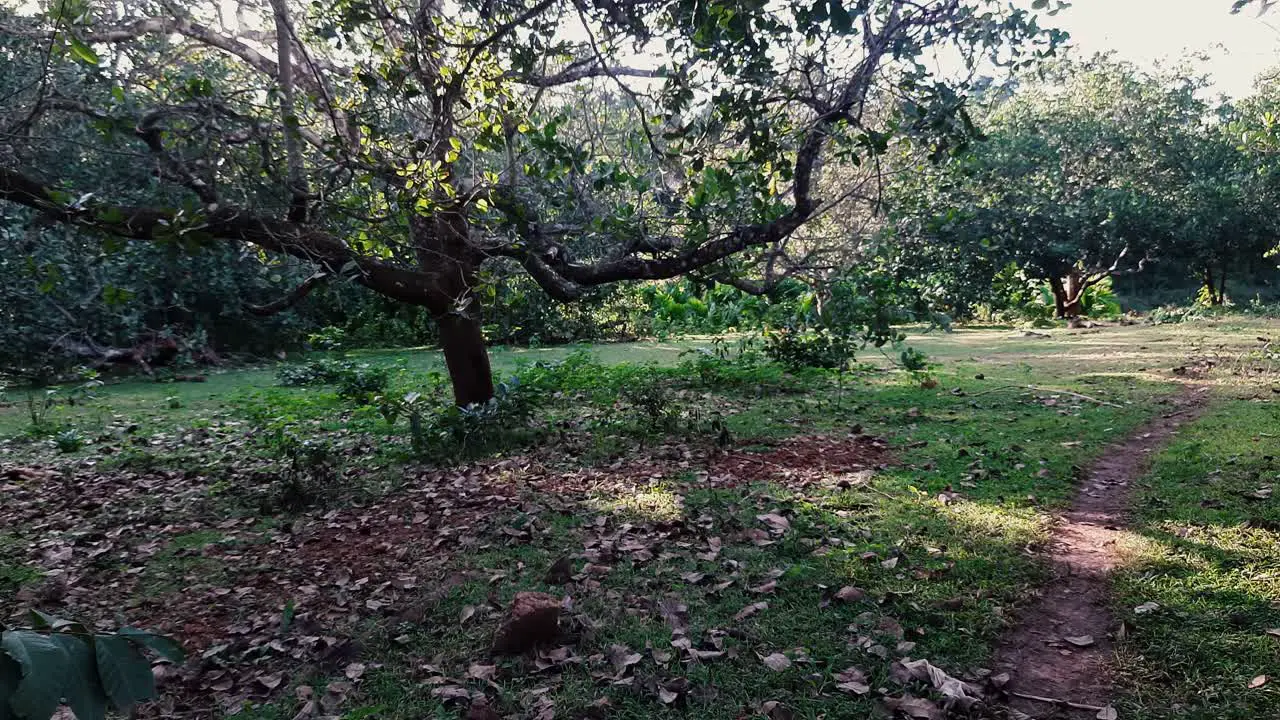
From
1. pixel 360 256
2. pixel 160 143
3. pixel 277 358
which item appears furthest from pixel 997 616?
pixel 277 358

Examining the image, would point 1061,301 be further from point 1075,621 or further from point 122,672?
point 122,672

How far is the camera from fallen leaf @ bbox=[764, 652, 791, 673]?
327 cm

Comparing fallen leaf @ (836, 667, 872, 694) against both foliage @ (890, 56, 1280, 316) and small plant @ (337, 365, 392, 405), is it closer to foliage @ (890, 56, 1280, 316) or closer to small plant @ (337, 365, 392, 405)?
Answer: small plant @ (337, 365, 392, 405)

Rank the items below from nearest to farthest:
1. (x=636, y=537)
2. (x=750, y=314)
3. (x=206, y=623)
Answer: (x=206, y=623) → (x=636, y=537) → (x=750, y=314)

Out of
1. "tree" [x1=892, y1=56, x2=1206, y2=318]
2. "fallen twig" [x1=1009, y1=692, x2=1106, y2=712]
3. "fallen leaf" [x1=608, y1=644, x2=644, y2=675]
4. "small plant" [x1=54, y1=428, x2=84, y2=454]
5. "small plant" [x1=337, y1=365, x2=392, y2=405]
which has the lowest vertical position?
"fallen twig" [x1=1009, y1=692, x2=1106, y2=712]

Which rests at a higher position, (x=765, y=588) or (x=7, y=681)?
(x=7, y=681)

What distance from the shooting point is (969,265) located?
1947 cm

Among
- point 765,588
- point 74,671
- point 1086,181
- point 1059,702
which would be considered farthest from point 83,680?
point 1086,181

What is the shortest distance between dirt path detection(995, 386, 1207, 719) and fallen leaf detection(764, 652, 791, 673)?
2.70 feet

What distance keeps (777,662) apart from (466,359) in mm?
5397

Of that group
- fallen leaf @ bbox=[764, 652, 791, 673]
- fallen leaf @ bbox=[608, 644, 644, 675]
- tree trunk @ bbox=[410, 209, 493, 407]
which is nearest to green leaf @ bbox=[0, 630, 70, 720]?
fallen leaf @ bbox=[608, 644, 644, 675]

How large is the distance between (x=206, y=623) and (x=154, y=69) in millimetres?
5772

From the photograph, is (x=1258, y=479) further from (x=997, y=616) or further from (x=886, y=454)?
(x=997, y=616)

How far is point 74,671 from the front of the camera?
4.55ft
